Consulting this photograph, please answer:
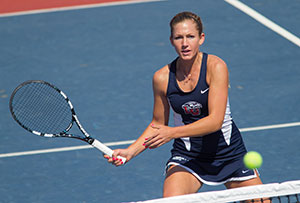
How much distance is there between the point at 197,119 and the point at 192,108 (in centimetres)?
11

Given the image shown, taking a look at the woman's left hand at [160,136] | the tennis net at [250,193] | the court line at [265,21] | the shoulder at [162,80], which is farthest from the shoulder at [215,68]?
the court line at [265,21]

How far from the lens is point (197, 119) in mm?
4746

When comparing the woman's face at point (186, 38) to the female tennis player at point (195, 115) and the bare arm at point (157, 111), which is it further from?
the bare arm at point (157, 111)

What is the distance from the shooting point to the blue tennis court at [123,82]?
6734 millimetres

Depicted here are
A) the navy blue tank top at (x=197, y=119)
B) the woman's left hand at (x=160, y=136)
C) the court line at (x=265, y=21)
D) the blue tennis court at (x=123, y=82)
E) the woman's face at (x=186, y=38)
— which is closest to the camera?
the woman's left hand at (x=160, y=136)

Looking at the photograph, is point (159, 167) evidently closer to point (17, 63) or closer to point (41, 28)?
point (17, 63)

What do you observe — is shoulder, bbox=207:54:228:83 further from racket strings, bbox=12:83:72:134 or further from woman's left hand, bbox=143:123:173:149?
racket strings, bbox=12:83:72:134

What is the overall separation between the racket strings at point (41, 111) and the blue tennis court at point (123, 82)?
49 centimetres

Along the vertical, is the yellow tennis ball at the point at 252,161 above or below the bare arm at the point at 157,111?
below

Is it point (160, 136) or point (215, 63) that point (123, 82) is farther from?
point (160, 136)

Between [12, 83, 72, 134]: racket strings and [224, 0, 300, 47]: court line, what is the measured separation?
452 centimetres

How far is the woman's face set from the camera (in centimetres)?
450

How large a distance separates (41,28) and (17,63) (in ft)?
5.62

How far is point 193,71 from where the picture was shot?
4719 millimetres
